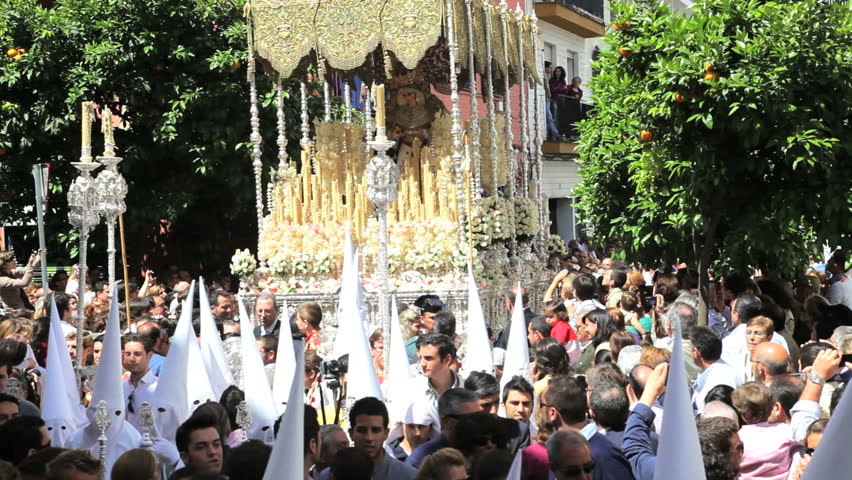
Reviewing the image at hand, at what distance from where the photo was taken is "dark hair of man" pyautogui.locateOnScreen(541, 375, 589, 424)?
605 centimetres

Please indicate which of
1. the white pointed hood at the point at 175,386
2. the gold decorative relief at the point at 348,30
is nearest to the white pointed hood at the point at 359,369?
the white pointed hood at the point at 175,386

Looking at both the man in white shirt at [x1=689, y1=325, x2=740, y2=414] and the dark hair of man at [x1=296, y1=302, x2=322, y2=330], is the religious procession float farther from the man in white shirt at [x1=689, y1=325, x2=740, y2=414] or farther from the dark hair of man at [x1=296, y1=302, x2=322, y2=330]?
the man in white shirt at [x1=689, y1=325, x2=740, y2=414]

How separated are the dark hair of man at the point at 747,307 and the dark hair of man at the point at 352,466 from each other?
505 centimetres

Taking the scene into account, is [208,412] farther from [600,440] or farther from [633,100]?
[633,100]

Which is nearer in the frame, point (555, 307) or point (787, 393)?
point (787, 393)

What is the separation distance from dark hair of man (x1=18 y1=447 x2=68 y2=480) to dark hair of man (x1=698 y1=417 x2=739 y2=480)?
249 centimetres

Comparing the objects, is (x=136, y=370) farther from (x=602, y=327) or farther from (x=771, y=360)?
(x=771, y=360)

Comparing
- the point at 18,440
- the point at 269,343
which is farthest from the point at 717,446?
the point at 269,343

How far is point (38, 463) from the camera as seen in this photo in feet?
16.8

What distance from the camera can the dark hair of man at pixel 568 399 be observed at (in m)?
6.05

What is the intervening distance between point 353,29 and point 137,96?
5631 millimetres

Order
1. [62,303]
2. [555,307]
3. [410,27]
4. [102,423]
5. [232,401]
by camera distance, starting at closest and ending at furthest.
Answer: [102,423], [232,401], [555,307], [62,303], [410,27]

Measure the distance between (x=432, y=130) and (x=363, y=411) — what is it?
10653 mm

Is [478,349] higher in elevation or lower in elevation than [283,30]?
lower
